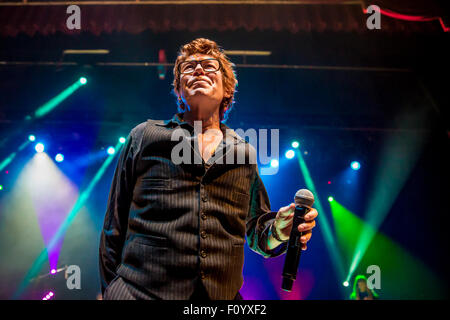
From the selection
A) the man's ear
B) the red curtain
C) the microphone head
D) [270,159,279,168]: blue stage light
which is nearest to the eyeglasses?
the man's ear

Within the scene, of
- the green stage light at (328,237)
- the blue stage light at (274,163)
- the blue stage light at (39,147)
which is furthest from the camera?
the green stage light at (328,237)

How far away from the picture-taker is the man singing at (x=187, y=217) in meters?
1.27

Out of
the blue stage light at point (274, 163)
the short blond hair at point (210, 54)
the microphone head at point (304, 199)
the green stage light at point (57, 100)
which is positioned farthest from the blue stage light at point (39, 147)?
the microphone head at point (304, 199)

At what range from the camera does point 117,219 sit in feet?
4.77

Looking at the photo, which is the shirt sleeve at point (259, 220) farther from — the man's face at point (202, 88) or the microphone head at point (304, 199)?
the man's face at point (202, 88)

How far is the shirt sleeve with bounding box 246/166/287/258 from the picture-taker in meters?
1.61

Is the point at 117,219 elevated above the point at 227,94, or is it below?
below

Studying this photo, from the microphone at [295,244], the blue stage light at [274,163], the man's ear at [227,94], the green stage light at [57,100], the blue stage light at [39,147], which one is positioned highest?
the green stage light at [57,100]

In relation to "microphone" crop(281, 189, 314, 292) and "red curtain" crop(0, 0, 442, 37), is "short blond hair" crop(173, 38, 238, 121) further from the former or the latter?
"red curtain" crop(0, 0, 442, 37)

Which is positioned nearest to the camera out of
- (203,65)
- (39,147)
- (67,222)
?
(203,65)

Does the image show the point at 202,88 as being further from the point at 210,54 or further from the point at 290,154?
the point at 290,154

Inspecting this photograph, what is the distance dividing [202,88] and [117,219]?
900 mm

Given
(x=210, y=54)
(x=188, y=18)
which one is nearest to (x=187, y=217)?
(x=210, y=54)
